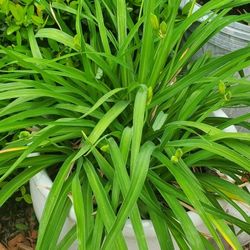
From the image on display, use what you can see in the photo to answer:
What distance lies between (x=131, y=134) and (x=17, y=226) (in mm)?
736

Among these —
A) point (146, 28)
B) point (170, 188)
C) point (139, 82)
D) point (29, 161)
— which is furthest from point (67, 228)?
point (146, 28)

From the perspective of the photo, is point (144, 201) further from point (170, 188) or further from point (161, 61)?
point (161, 61)

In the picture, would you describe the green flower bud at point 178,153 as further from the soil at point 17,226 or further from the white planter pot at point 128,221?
the soil at point 17,226

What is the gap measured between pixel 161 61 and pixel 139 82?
8cm

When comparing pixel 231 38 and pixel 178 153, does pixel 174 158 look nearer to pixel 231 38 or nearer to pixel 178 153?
pixel 178 153

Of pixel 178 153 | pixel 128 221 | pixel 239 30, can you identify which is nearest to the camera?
pixel 178 153

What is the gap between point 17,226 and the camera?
5.79 feet

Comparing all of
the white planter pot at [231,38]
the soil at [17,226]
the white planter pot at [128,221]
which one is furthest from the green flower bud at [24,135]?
the white planter pot at [231,38]

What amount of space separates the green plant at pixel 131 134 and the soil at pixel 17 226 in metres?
0.44

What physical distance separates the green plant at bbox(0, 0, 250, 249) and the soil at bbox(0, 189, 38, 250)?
1.45 ft

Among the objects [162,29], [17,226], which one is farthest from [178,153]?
[17,226]

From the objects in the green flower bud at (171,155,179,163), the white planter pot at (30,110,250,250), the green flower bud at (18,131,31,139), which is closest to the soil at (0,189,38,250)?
the white planter pot at (30,110,250,250)

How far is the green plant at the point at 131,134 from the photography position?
1.14 metres

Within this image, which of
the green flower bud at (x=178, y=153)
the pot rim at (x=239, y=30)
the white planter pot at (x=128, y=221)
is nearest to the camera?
the green flower bud at (x=178, y=153)
